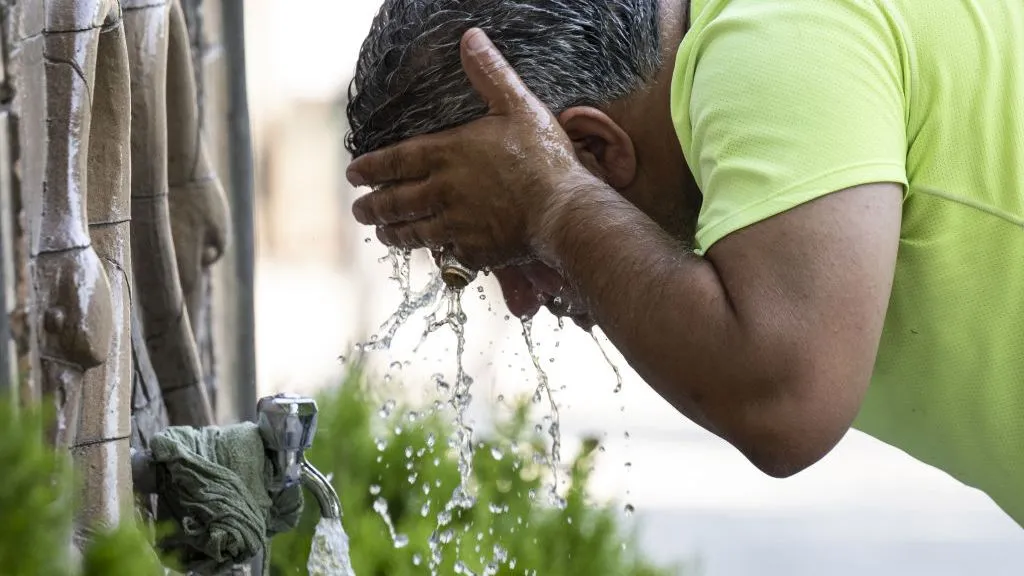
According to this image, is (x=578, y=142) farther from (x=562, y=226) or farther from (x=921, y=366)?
(x=921, y=366)

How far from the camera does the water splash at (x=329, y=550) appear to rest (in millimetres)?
1751

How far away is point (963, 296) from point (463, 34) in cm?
59

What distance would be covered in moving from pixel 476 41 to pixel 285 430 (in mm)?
569

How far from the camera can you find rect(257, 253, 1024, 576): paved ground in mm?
4805

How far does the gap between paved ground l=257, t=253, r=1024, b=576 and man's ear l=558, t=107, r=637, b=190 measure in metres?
1.91

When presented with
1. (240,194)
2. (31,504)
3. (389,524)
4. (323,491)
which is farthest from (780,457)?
(240,194)

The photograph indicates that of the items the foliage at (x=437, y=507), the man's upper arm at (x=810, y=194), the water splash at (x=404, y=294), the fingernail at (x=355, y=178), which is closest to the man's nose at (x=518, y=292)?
the water splash at (x=404, y=294)

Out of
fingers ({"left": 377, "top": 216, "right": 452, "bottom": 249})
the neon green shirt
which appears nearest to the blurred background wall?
fingers ({"left": 377, "top": 216, "right": 452, "bottom": 249})

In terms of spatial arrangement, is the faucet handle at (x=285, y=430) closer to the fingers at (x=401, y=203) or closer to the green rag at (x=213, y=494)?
the green rag at (x=213, y=494)

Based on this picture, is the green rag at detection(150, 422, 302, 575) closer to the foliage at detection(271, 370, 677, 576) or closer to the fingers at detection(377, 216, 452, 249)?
the fingers at detection(377, 216, 452, 249)

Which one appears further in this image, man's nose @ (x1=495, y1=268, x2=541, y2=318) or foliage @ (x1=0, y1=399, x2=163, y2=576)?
man's nose @ (x1=495, y1=268, x2=541, y2=318)

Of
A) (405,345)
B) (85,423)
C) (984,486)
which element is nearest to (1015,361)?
(984,486)

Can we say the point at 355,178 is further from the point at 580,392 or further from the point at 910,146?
the point at 580,392

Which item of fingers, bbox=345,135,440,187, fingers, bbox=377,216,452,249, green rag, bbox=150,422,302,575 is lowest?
green rag, bbox=150,422,302,575
